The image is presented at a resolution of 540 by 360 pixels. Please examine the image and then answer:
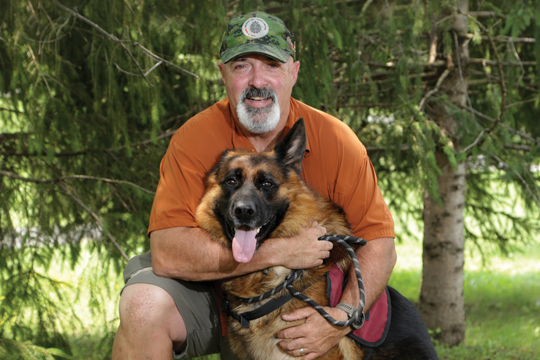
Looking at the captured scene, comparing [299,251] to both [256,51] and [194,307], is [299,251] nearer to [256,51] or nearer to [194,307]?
[194,307]

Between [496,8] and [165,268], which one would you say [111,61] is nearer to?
[165,268]

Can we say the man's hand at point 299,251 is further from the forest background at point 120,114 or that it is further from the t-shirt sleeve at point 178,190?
the forest background at point 120,114

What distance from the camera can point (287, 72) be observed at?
2707mm

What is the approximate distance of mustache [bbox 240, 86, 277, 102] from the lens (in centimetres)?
259

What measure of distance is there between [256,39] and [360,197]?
1.08 meters

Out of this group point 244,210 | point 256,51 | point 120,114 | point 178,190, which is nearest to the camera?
point 244,210

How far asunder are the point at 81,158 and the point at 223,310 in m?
2.14

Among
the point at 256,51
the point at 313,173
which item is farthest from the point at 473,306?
the point at 256,51

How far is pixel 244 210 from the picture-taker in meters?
2.07

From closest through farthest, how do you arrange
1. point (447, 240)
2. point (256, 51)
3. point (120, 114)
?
point (256, 51)
point (120, 114)
point (447, 240)

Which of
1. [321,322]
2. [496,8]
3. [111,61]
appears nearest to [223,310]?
[321,322]

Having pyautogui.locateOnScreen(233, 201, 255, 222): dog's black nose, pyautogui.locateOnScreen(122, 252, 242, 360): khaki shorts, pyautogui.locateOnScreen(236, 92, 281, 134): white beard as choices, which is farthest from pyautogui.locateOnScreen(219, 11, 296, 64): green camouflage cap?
pyautogui.locateOnScreen(122, 252, 242, 360): khaki shorts

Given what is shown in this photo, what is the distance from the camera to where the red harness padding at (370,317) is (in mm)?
2264

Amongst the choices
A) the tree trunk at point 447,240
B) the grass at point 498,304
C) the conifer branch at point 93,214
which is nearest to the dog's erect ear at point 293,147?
the conifer branch at point 93,214
